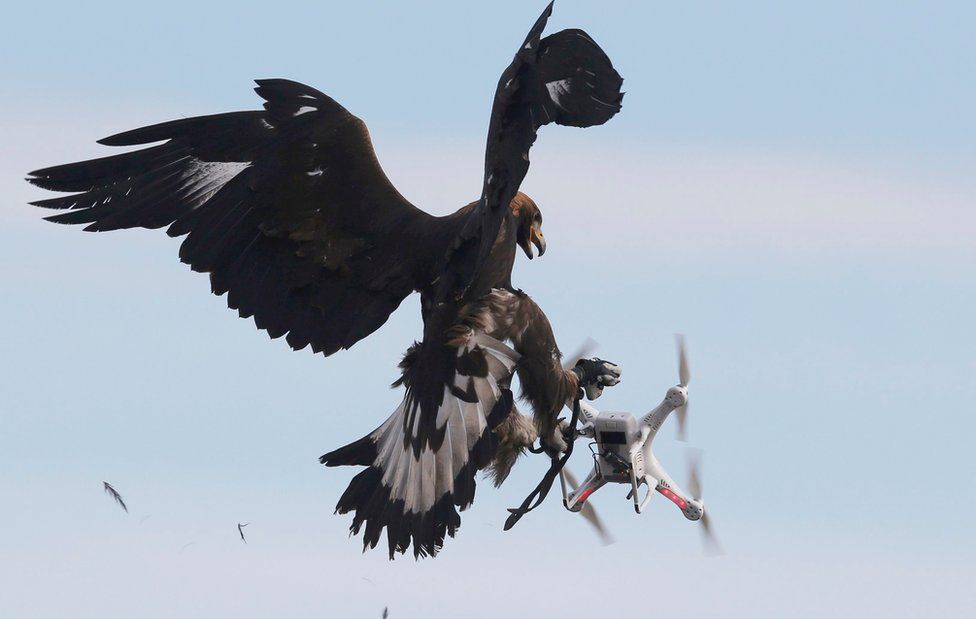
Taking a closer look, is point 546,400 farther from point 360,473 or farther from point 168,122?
point 168,122

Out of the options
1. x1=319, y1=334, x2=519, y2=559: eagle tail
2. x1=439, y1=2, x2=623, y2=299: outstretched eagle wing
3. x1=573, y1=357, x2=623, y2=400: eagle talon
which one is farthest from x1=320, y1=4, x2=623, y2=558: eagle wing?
x1=439, y1=2, x2=623, y2=299: outstretched eagle wing

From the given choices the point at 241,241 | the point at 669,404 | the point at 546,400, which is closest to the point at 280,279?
the point at 241,241

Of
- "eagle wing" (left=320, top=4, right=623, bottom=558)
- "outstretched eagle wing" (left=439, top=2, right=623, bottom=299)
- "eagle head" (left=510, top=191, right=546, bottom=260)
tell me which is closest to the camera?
"outstretched eagle wing" (left=439, top=2, right=623, bottom=299)

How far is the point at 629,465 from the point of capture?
31.8 ft

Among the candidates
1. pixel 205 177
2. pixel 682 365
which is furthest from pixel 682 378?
pixel 205 177

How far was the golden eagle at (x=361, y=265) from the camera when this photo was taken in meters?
8.91

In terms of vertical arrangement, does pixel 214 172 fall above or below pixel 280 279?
above

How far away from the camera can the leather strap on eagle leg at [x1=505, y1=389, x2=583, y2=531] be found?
9086mm

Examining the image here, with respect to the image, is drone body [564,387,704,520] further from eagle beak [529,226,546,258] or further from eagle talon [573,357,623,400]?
eagle beak [529,226,546,258]

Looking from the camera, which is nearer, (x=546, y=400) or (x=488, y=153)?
(x=488, y=153)

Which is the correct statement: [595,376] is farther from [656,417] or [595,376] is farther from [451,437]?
[451,437]

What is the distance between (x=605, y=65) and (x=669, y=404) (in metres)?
2.68

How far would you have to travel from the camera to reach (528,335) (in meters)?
8.94

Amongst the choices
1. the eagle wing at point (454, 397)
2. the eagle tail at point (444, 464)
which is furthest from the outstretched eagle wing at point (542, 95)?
the eagle tail at point (444, 464)
